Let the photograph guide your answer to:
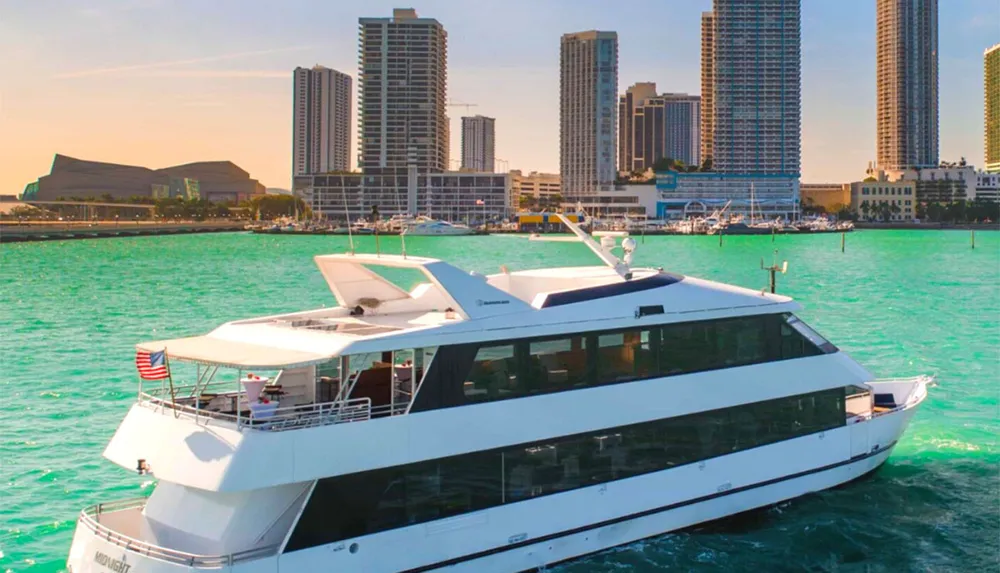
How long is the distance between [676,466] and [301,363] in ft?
15.2

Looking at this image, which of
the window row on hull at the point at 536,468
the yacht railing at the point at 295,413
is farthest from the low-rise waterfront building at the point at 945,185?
the yacht railing at the point at 295,413

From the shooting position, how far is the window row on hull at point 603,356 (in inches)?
381

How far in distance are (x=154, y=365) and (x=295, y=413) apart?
143cm

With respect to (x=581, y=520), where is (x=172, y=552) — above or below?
above

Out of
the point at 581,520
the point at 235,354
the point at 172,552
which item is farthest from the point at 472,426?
the point at 172,552

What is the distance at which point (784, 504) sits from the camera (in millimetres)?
12320

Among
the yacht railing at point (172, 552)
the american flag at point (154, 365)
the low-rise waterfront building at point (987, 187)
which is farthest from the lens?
the low-rise waterfront building at point (987, 187)

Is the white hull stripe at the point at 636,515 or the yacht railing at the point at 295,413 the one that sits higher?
the yacht railing at the point at 295,413

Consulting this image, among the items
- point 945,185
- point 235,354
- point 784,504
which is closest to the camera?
point 235,354

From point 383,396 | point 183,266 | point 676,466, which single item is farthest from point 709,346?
point 183,266

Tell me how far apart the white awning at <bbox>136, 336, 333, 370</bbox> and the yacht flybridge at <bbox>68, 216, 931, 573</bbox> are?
1.5 inches

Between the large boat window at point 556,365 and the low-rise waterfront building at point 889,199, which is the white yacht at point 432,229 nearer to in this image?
the low-rise waterfront building at point 889,199

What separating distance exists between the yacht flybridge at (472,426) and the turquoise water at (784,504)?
1.89 feet

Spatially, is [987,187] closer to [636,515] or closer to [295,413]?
[636,515]
